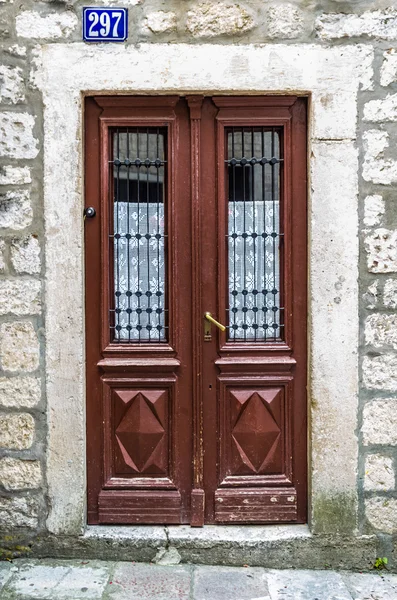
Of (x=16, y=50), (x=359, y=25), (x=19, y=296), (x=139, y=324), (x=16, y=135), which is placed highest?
(x=359, y=25)

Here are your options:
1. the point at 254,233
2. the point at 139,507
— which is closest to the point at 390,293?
the point at 254,233

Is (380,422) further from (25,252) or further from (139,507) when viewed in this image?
(25,252)

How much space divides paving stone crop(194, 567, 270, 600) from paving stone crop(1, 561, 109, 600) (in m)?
0.51

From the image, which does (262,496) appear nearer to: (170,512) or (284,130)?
(170,512)

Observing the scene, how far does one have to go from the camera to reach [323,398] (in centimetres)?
388

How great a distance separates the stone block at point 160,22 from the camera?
3.79 meters

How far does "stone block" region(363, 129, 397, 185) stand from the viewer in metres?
3.79

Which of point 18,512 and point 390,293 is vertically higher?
point 390,293

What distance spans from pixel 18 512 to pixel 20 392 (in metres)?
0.68

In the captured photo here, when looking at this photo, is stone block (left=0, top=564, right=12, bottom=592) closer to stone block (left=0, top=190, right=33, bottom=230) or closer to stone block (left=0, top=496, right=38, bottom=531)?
stone block (left=0, top=496, right=38, bottom=531)

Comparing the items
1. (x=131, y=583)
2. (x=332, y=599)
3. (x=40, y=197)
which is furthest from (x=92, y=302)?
(x=332, y=599)

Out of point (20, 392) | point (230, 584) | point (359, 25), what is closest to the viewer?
point (230, 584)

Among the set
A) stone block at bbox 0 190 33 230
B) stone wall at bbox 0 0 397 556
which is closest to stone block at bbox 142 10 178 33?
stone wall at bbox 0 0 397 556

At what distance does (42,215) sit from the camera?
3.84 metres
